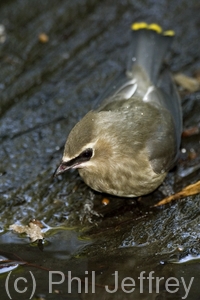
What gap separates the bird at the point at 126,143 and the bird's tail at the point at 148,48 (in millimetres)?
521

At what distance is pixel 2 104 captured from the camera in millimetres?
7117

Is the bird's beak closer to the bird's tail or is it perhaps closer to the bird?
the bird

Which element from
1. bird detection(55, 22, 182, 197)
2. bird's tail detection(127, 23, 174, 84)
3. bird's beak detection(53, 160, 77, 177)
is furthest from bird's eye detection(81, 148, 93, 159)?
bird's tail detection(127, 23, 174, 84)

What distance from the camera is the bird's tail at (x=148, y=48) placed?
701 centimetres

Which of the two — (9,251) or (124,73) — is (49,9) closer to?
(124,73)

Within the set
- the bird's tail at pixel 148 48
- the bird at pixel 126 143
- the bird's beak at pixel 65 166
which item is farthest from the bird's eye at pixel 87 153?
the bird's tail at pixel 148 48

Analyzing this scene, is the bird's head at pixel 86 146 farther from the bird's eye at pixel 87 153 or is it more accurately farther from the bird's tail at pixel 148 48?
the bird's tail at pixel 148 48

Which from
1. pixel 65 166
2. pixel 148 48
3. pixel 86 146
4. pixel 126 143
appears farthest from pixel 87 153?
pixel 148 48

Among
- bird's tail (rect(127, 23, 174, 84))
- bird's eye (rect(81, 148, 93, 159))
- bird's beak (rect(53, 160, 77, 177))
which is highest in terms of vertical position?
bird's beak (rect(53, 160, 77, 177))

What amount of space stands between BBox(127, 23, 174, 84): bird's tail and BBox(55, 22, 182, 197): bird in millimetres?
521

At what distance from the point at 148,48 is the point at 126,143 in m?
1.78

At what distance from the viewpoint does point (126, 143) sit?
5.77m

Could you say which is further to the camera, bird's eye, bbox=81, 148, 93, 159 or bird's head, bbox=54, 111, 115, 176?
bird's eye, bbox=81, 148, 93, 159

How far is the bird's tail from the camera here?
701 centimetres
